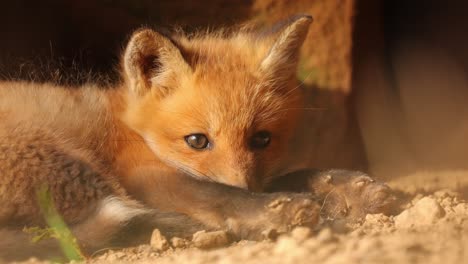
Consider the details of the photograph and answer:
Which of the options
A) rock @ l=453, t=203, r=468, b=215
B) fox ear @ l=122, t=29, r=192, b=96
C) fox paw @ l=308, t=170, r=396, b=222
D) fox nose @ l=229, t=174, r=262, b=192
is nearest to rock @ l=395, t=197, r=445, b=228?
rock @ l=453, t=203, r=468, b=215

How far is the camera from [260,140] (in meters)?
2.73

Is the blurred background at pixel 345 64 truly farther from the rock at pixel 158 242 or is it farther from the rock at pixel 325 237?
the rock at pixel 325 237

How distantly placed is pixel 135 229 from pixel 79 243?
0.73ft

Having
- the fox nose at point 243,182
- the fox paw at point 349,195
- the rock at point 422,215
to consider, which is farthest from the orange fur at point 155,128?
the rock at point 422,215

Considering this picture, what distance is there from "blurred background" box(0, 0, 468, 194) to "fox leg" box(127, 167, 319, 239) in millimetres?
912

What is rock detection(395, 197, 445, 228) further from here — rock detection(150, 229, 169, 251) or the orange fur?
rock detection(150, 229, 169, 251)

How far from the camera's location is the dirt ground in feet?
5.61

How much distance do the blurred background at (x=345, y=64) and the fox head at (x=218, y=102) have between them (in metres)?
0.53

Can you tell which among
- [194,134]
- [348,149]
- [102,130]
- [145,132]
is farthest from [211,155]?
[348,149]

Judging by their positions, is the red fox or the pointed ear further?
the pointed ear

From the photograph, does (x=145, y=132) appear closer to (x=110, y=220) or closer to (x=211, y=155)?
(x=211, y=155)

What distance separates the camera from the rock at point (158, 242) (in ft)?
7.45

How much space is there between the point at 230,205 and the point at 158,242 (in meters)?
0.35

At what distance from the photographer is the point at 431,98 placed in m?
4.48
